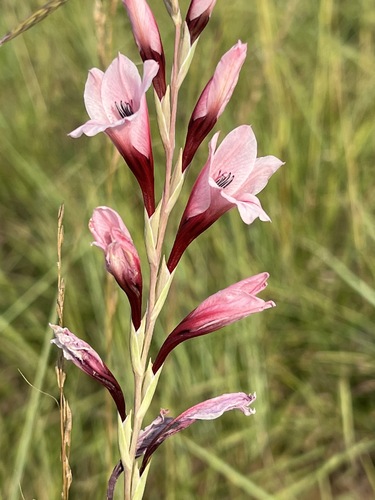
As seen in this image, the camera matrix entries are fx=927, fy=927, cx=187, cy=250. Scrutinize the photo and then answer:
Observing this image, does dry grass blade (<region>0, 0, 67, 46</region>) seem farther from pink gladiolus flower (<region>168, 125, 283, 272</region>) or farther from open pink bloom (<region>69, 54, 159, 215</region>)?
pink gladiolus flower (<region>168, 125, 283, 272</region>)

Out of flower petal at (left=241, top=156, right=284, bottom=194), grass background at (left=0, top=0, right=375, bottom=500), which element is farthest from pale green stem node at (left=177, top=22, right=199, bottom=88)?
grass background at (left=0, top=0, right=375, bottom=500)

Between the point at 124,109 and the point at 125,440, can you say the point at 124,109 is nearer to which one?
the point at 124,109

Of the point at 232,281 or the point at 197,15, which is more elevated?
the point at 232,281

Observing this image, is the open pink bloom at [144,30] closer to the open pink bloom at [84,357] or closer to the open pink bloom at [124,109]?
the open pink bloom at [124,109]

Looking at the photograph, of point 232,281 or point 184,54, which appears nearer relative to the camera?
point 184,54

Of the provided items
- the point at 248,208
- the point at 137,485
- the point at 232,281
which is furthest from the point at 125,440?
the point at 232,281

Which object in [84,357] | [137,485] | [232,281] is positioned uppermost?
[232,281]
